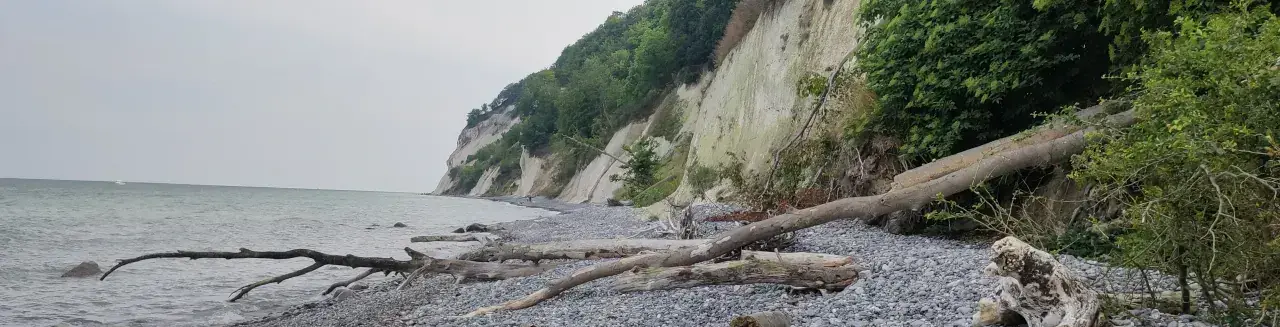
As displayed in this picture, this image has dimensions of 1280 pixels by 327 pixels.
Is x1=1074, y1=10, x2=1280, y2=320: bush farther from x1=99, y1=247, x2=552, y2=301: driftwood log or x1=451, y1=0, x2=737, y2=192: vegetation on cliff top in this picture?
x1=451, y1=0, x2=737, y2=192: vegetation on cliff top

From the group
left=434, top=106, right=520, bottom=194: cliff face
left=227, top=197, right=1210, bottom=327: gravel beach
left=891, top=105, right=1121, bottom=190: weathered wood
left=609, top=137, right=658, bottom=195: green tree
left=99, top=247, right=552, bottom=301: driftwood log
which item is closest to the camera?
left=227, top=197, right=1210, bottom=327: gravel beach

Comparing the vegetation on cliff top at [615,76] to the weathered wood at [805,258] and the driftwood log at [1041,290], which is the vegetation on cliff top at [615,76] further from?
the driftwood log at [1041,290]

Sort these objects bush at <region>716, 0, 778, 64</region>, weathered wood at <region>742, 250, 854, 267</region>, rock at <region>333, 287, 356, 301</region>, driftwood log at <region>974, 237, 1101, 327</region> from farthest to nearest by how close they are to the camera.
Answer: bush at <region>716, 0, 778, 64</region>
rock at <region>333, 287, 356, 301</region>
weathered wood at <region>742, 250, 854, 267</region>
driftwood log at <region>974, 237, 1101, 327</region>

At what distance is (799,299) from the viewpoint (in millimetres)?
5988

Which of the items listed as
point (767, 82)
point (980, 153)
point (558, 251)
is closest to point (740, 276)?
point (980, 153)

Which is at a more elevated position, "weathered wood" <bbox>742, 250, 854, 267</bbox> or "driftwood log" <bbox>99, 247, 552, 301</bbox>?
"weathered wood" <bbox>742, 250, 854, 267</bbox>

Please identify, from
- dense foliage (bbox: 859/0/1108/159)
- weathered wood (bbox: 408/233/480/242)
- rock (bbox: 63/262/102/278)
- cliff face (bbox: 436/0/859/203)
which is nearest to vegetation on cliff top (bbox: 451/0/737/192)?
cliff face (bbox: 436/0/859/203)

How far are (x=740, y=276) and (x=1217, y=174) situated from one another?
12.7ft

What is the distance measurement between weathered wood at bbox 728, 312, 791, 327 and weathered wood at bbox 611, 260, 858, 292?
1.30m

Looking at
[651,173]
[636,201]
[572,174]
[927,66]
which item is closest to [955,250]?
[927,66]

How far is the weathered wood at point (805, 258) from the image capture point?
6.34 m

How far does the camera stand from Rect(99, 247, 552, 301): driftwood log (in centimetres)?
848

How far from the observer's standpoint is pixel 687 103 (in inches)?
1503

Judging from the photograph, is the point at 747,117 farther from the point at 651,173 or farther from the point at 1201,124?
the point at 1201,124
